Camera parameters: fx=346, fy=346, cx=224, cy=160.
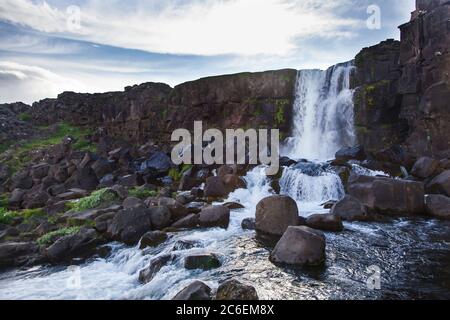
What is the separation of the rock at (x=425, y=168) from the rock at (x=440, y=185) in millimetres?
1042

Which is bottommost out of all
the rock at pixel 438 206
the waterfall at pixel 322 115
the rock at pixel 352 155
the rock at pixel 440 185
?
the rock at pixel 438 206

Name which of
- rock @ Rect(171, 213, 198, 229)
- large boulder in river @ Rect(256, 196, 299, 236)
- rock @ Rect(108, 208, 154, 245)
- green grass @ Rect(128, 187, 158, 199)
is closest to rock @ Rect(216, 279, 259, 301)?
large boulder in river @ Rect(256, 196, 299, 236)

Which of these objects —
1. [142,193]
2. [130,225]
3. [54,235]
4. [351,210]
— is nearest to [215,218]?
[130,225]

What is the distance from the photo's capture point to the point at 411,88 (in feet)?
73.4

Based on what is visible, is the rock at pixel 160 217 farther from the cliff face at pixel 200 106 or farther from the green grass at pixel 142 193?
the cliff face at pixel 200 106

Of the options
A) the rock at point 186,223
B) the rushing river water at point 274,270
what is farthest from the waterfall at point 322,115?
the rock at point 186,223

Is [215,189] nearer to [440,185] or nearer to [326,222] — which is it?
[326,222]

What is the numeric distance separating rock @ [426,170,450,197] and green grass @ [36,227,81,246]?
1527 cm

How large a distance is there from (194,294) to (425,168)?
14.9m

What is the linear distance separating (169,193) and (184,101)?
1842 cm

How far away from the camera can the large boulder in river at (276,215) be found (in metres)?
12.0

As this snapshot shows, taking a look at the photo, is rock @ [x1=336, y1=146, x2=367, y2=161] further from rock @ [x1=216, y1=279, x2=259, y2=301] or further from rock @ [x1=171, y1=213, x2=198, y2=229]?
rock @ [x1=216, y1=279, x2=259, y2=301]

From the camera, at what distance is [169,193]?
19.2 metres

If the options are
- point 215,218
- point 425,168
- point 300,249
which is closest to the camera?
point 300,249
